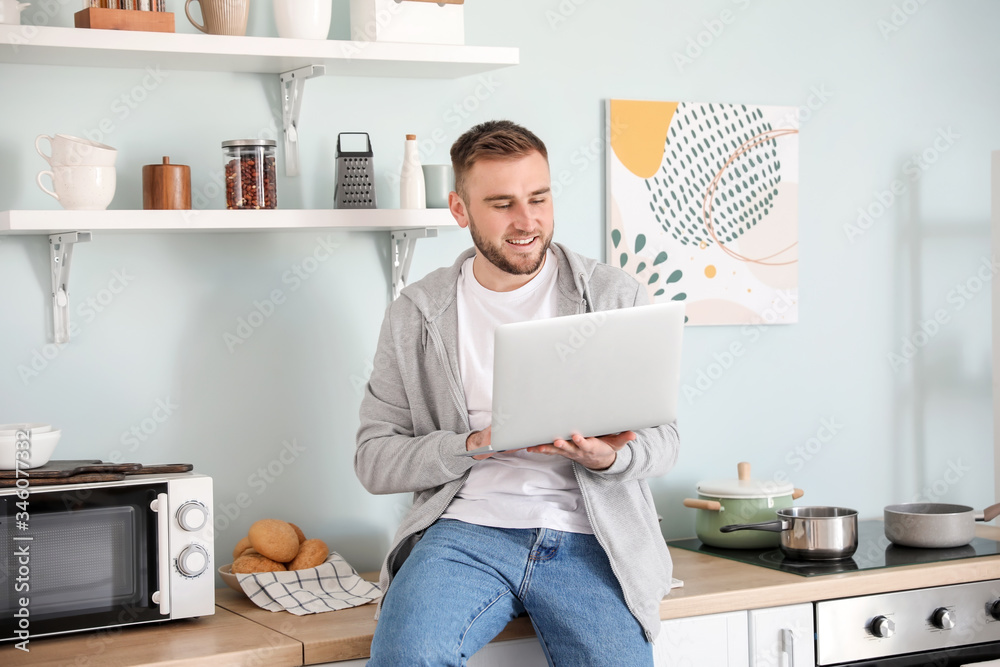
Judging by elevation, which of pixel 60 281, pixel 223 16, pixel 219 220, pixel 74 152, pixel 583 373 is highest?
pixel 223 16

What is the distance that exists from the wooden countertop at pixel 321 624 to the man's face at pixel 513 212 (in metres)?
0.63

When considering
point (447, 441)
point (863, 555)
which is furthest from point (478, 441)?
point (863, 555)

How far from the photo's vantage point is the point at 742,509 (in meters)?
2.30

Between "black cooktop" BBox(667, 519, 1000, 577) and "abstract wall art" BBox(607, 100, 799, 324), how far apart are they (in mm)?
560

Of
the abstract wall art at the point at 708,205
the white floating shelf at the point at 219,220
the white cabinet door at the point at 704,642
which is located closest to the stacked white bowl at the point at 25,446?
the white floating shelf at the point at 219,220

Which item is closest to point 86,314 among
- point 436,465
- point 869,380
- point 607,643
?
point 436,465

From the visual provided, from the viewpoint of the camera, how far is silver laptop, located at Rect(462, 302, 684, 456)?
60.2 inches

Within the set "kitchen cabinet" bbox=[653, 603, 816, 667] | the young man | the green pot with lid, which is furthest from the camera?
the green pot with lid

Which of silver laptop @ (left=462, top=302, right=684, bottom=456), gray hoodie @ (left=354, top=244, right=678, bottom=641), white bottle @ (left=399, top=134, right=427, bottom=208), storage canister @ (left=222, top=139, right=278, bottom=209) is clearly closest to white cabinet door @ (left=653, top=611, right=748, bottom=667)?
gray hoodie @ (left=354, top=244, right=678, bottom=641)

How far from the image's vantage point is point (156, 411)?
2096 mm

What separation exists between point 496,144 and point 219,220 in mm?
529

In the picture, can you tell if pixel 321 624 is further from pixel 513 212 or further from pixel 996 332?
pixel 996 332

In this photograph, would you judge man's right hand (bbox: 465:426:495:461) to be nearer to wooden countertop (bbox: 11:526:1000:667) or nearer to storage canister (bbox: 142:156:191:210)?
wooden countertop (bbox: 11:526:1000:667)

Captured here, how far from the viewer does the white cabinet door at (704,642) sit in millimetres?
1871
